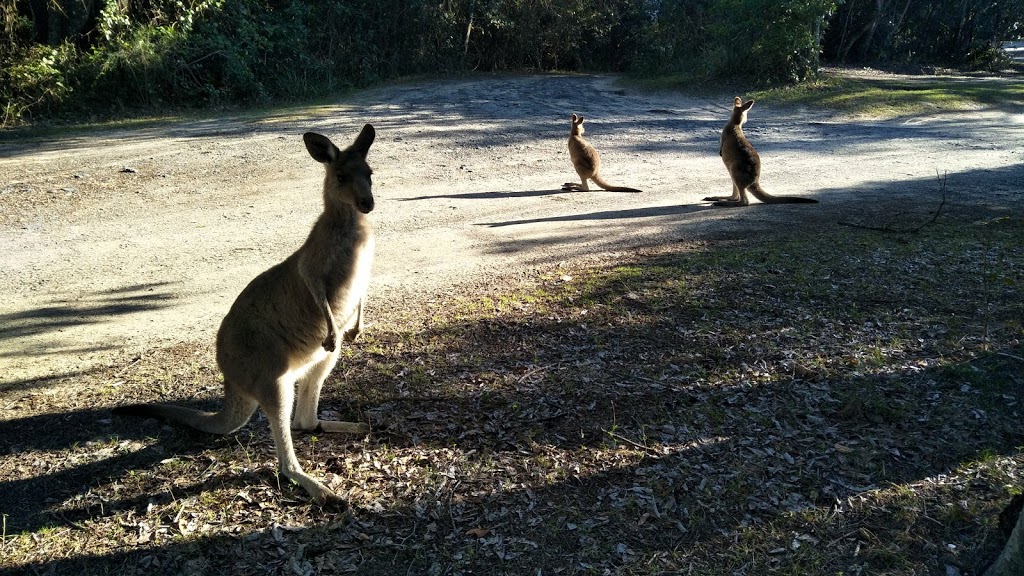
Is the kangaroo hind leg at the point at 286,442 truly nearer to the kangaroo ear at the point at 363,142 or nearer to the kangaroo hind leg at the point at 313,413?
the kangaroo hind leg at the point at 313,413

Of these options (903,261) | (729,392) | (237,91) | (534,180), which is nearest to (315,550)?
(729,392)

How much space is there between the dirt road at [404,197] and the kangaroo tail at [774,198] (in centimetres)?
15

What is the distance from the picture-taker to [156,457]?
3.64 m

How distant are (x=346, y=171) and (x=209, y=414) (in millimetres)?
1476

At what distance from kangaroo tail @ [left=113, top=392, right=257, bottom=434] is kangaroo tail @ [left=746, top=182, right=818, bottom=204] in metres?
7.63

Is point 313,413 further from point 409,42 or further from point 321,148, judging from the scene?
point 409,42

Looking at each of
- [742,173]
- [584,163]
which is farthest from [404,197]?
[742,173]

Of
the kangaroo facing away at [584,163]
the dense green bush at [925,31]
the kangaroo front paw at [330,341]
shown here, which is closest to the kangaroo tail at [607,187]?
the kangaroo facing away at [584,163]

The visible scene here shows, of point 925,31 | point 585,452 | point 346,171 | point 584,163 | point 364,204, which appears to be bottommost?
point 585,452

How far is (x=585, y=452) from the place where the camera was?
12.4 ft

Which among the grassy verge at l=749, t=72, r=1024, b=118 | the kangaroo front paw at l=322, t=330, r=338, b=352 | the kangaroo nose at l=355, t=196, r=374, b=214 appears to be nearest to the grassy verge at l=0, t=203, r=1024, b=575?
the kangaroo front paw at l=322, t=330, r=338, b=352

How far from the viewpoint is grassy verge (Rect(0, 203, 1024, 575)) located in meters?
3.08

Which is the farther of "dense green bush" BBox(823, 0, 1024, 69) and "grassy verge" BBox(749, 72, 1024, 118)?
"dense green bush" BBox(823, 0, 1024, 69)

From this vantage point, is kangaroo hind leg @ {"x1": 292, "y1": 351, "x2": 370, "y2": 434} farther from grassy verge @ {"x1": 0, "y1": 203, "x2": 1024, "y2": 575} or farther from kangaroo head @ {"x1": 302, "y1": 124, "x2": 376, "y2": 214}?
kangaroo head @ {"x1": 302, "y1": 124, "x2": 376, "y2": 214}
